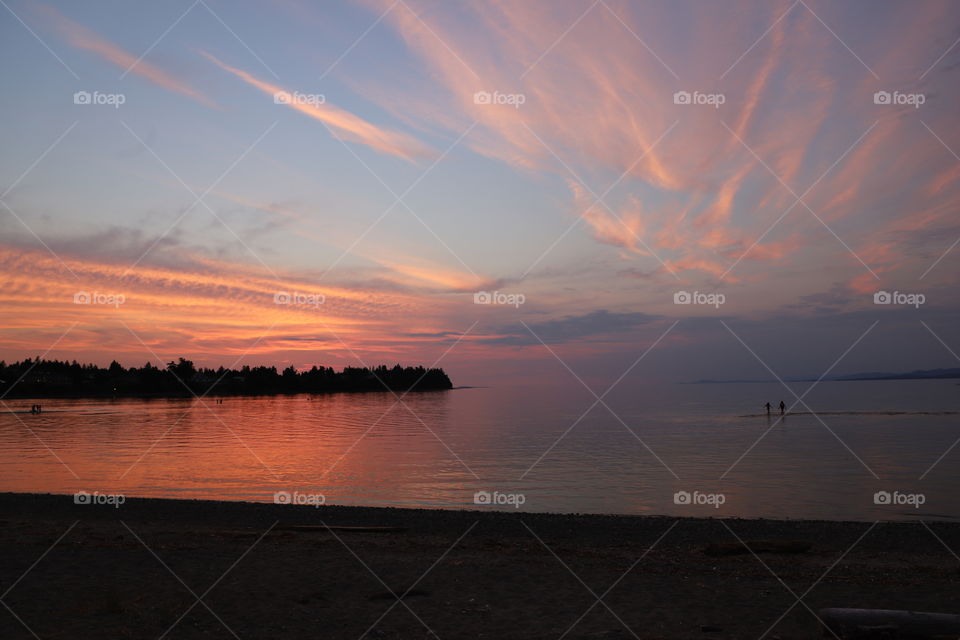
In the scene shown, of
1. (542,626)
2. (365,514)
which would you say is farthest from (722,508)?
(542,626)

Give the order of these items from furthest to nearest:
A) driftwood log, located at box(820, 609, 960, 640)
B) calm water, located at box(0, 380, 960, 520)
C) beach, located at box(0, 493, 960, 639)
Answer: calm water, located at box(0, 380, 960, 520)
beach, located at box(0, 493, 960, 639)
driftwood log, located at box(820, 609, 960, 640)

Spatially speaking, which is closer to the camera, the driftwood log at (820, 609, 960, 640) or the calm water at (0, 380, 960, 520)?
the driftwood log at (820, 609, 960, 640)

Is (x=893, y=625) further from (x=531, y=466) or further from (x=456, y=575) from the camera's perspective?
(x=531, y=466)

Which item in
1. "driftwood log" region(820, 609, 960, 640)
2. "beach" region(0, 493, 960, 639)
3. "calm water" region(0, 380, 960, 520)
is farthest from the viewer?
"calm water" region(0, 380, 960, 520)

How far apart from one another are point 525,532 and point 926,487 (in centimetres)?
2349

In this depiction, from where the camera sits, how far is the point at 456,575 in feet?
47.8

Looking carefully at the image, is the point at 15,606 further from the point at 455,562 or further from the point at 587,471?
the point at 587,471

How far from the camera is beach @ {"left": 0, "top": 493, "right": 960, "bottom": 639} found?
11.1 m

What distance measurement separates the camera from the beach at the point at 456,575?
11141 millimetres

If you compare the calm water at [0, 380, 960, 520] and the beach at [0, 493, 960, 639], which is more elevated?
the calm water at [0, 380, 960, 520]

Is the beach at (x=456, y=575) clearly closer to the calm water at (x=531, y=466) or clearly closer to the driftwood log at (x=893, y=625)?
the driftwood log at (x=893, y=625)

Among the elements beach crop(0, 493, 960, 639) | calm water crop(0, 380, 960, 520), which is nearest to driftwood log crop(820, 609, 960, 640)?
beach crop(0, 493, 960, 639)

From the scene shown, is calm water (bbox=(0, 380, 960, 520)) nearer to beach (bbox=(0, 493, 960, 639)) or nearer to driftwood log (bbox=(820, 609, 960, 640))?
beach (bbox=(0, 493, 960, 639))

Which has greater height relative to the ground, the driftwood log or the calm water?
the calm water
